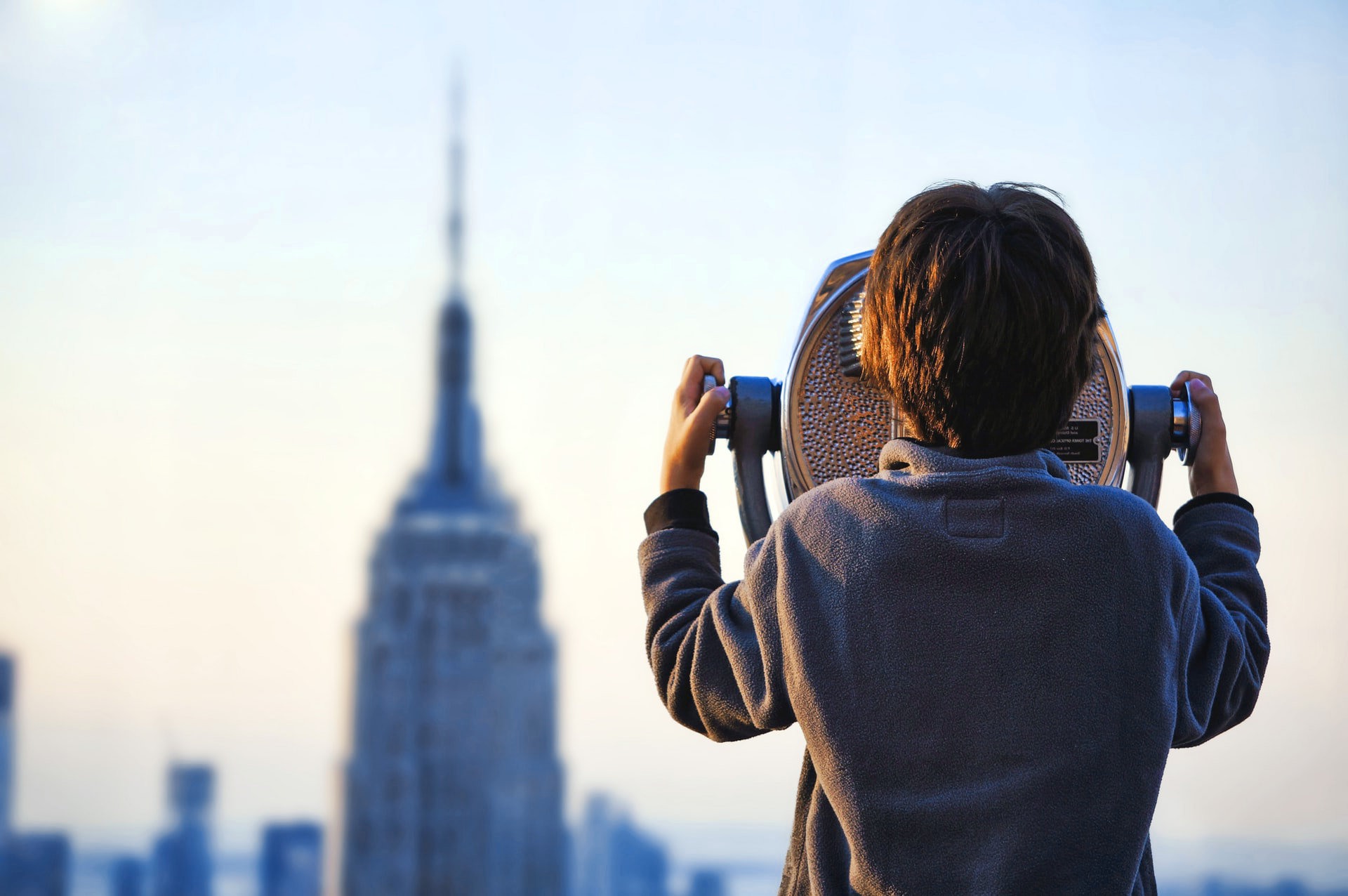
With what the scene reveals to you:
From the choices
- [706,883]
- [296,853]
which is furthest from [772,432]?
[296,853]

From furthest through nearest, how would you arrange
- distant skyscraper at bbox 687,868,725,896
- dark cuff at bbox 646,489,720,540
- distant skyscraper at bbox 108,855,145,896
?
distant skyscraper at bbox 108,855,145,896, distant skyscraper at bbox 687,868,725,896, dark cuff at bbox 646,489,720,540

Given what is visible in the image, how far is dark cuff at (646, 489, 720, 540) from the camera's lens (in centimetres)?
60

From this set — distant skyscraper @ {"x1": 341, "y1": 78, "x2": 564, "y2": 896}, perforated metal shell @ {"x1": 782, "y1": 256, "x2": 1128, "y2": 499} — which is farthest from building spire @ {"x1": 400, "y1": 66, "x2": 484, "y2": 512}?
perforated metal shell @ {"x1": 782, "y1": 256, "x2": 1128, "y2": 499}

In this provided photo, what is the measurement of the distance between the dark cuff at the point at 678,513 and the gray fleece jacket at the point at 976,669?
8 centimetres

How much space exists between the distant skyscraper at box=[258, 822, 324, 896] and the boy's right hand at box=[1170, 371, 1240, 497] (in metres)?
24.5

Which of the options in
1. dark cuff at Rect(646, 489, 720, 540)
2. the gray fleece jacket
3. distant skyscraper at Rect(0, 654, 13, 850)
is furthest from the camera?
distant skyscraper at Rect(0, 654, 13, 850)

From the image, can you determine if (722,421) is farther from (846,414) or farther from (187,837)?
(187,837)

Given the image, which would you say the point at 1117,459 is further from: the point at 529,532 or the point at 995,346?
the point at 529,532

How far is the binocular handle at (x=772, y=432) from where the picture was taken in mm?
656

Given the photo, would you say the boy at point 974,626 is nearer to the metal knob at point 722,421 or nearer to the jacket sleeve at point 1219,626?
the jacket sleeve at point 1219,626

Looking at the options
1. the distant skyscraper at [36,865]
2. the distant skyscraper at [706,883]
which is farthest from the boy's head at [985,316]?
the distant skyscraper at [36,865]

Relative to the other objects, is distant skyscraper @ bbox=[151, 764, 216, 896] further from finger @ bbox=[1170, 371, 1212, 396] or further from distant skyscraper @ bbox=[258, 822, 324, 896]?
finger @ bbox=[1170, 371, 1212, 396]

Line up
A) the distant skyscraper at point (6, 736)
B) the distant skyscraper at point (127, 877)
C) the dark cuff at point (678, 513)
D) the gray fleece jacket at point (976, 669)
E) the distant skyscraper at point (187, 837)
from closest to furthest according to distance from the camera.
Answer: the gray fleece jacket at point (976, 669), the dark cuff at point (678, 513), the distant skyscraper at point (6, 736), the distant skyscraper at point (187, 837), the distant skyscraper at point (127, 877)

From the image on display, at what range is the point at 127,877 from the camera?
83.6 feet
